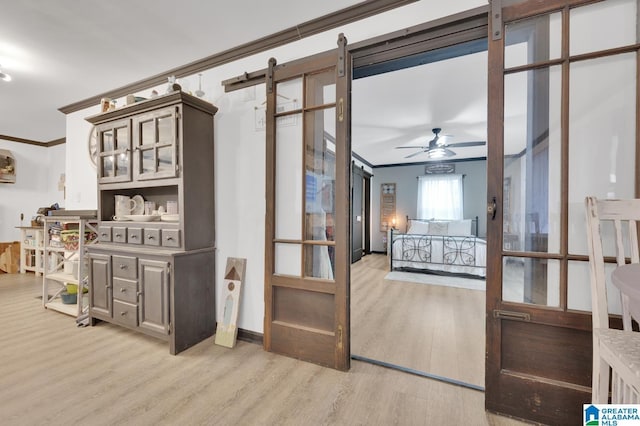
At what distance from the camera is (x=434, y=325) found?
2689 millimetres

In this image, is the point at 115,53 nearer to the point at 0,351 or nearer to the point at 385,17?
the point at 385,17

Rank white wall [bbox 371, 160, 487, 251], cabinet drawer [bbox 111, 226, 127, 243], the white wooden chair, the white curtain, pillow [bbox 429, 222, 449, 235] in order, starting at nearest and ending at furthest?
the white wooden chair < cabinet drawer [bbox 111, 226, 127, 243] < pillow [bbox 429, 222, 449, 235] < white wall [bbox 371, 160, 487, 251] < the white curtain

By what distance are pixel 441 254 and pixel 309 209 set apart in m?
4.03

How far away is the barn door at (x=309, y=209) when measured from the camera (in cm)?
187

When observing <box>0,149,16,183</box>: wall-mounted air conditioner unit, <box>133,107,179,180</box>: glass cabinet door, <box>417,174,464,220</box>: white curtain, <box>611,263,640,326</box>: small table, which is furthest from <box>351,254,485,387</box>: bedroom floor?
<box>0,149,16,183</box>: wall-mounted air conditioner unit

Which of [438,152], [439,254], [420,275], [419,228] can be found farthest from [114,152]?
[419,228]

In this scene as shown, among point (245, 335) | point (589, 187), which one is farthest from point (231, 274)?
point (589, 187)

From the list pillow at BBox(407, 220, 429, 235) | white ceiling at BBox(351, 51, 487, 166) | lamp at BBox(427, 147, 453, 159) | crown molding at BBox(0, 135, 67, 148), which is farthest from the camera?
pillow at BBox(407, 220, 429, 235)

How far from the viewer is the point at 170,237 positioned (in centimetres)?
219

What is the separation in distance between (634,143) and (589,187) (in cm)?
26

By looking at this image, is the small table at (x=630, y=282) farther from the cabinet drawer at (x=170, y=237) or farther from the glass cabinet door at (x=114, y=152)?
the glass cabinet door at (x=114, y=152)

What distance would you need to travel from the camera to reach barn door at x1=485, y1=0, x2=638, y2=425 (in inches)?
51.8

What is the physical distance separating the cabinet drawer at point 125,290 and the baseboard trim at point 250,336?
0.94m

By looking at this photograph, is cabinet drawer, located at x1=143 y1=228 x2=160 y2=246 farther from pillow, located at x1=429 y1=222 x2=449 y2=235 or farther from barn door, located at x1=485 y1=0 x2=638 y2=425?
pillow, located at x1=429 y1=222 x2=449 y2=235
